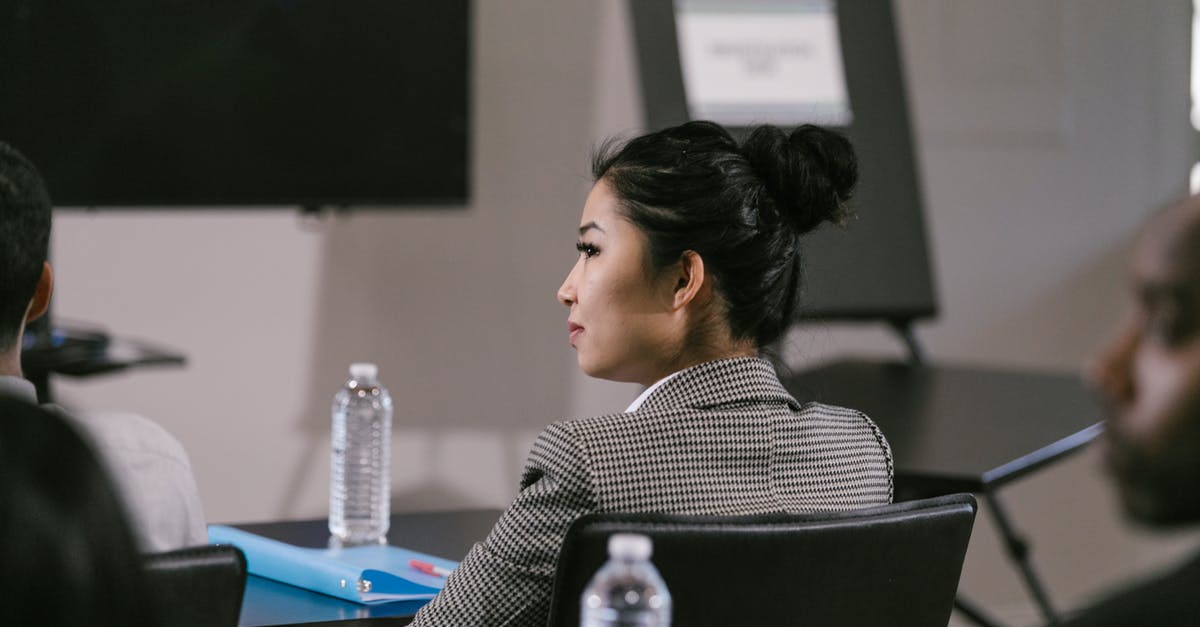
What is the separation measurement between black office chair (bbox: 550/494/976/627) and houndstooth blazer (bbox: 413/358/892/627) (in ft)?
0.57

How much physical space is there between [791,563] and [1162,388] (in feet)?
2.15

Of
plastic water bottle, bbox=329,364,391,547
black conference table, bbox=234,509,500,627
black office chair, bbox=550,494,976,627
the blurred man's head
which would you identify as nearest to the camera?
the blurred man's head

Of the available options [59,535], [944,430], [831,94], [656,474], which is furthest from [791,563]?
[831,94]

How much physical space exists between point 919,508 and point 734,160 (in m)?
0.53

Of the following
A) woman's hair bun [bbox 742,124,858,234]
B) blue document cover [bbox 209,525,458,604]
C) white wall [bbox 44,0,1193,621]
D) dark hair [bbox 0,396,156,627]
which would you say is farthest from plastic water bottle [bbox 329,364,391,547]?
dark hair [bbox 0,396,156,627]

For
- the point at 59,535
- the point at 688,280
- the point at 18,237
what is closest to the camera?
the point at 59,535

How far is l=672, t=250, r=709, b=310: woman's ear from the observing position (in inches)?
70.2

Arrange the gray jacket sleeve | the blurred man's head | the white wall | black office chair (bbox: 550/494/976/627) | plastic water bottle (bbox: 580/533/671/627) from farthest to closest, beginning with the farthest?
the white wall → the gray jacket sleeve → black office chair (bbox: 550/494/976/627) → plastic water bottle (bbox: 580/533/671/627) → the blurred man's head

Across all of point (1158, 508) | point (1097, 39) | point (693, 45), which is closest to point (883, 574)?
point (1158, 508)

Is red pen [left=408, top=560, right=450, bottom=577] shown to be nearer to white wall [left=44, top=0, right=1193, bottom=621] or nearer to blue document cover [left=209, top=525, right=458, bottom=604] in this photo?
blue document cover [left=209, top=525, right=458, bottom=604]

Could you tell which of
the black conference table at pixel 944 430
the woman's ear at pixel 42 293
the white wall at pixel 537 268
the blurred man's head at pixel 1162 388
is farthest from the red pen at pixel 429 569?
the white wall at pixel 537 268

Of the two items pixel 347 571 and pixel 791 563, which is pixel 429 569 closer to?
pixel 347 571

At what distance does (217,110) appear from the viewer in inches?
127

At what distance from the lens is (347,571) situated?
5.71 ft
